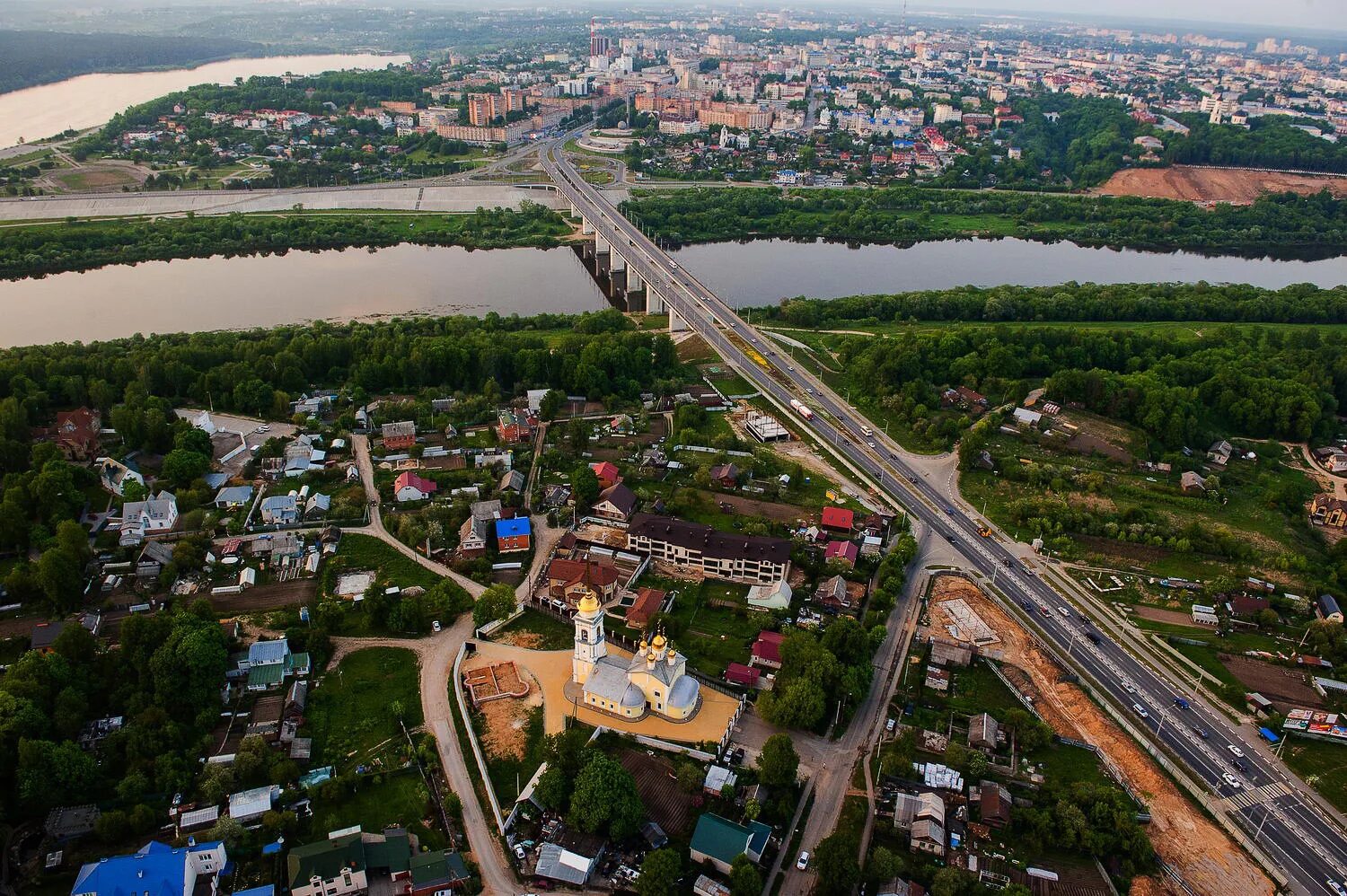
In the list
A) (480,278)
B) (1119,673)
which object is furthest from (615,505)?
(480,278)

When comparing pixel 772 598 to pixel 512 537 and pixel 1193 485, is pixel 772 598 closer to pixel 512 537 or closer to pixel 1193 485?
pixel 512 537

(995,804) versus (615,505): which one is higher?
(615,505)

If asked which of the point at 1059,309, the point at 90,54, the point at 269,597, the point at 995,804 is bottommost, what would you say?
the point at 995,804

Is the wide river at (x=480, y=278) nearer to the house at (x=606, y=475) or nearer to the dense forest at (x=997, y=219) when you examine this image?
the dense forest at (x=997, y=219)

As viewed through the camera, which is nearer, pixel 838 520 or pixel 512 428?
pixel 838 520

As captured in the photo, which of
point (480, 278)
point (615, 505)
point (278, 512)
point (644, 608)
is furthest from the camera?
point (480, 278)

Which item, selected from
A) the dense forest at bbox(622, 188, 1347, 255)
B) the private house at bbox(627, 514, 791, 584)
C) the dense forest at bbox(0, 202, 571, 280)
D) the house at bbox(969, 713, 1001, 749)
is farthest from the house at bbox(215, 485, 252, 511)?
the dense forest at bbox(622, 188, 1347, 255)

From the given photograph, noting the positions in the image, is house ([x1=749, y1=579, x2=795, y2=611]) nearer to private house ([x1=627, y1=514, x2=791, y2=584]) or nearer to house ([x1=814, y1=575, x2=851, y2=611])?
private house ([x1=627, y1=514, x2=791, y2=584])
